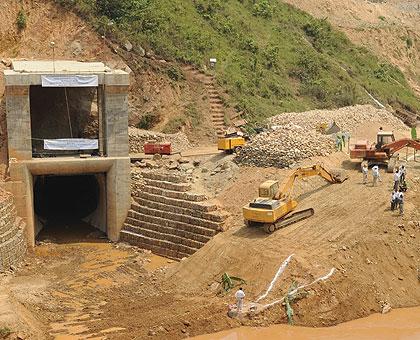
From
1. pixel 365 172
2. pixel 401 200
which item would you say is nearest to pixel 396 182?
pixel 401 200

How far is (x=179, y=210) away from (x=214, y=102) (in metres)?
12.3

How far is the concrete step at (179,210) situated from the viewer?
2786 cm

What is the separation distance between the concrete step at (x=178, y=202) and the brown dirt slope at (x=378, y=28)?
1245 inches

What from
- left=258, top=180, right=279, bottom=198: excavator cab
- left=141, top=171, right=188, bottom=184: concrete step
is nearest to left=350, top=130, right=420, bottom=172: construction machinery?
left=258, top=180, right=279, bottom=198: excavator cab

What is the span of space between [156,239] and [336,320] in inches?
381

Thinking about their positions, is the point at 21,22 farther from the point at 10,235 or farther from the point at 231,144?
the point at 10,235

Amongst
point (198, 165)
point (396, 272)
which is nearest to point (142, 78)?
point (198, 165)

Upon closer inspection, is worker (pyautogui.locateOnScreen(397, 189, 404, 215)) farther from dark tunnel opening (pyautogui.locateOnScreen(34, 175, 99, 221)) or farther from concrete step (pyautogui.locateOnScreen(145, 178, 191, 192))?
dark tunnel opening (pyautogui.locateOnScreen(34, 175, 99, 221))

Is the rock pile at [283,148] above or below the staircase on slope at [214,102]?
below

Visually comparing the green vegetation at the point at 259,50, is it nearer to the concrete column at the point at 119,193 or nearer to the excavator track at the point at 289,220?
the concrete column at the point at 119,193

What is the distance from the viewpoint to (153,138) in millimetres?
35219

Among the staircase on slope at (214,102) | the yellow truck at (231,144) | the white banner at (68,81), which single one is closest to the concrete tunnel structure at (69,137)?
the white banner at (68,81)

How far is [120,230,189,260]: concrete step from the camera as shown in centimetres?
2836

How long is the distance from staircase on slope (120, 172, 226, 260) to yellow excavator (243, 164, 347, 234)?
234cm
